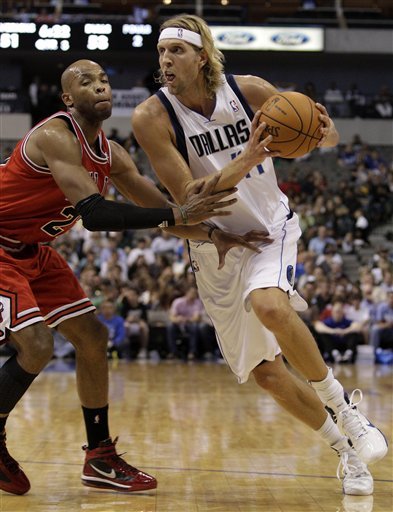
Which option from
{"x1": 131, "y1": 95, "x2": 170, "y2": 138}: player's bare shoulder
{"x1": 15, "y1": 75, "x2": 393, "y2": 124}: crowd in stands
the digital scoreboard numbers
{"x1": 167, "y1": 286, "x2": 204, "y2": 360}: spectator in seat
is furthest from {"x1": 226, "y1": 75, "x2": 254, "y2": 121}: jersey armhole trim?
{"x1": 15, "y1": 75, "x2": 393, "y2": 124}: crowd in stands

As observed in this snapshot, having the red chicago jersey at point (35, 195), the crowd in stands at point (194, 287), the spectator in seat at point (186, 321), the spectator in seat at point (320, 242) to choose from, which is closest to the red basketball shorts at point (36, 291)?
the red chicago jersey at point (35, 195)

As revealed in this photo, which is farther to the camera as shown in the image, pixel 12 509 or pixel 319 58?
pixel 319 58

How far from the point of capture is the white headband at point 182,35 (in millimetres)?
4539

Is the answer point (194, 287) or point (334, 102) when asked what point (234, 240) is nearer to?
point (194, 287)

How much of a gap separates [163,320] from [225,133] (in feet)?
27.8

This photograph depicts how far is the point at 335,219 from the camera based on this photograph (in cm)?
1756

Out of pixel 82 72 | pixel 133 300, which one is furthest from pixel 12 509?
pixel 133 300

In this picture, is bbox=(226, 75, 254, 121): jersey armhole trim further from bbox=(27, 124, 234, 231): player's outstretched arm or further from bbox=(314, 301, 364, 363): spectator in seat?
bbox=(314, 301, 364, 363): spectator in seat

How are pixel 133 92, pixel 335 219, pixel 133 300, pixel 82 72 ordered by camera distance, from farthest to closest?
pixel 133 92 → pixel 335 219 → pixel 133 300 → pixel 82 72

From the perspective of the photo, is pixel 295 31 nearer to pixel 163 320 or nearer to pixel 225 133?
pixel 163 320

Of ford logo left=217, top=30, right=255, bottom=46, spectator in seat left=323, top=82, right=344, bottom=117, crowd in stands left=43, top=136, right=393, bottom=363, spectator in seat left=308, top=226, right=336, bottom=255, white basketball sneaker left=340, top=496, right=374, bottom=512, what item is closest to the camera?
white basketball sneaker left=340, top=496, right=374, bottom=512

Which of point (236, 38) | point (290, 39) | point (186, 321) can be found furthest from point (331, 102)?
point (186, 321)

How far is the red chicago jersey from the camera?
4309 mm

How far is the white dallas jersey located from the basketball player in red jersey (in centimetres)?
23
